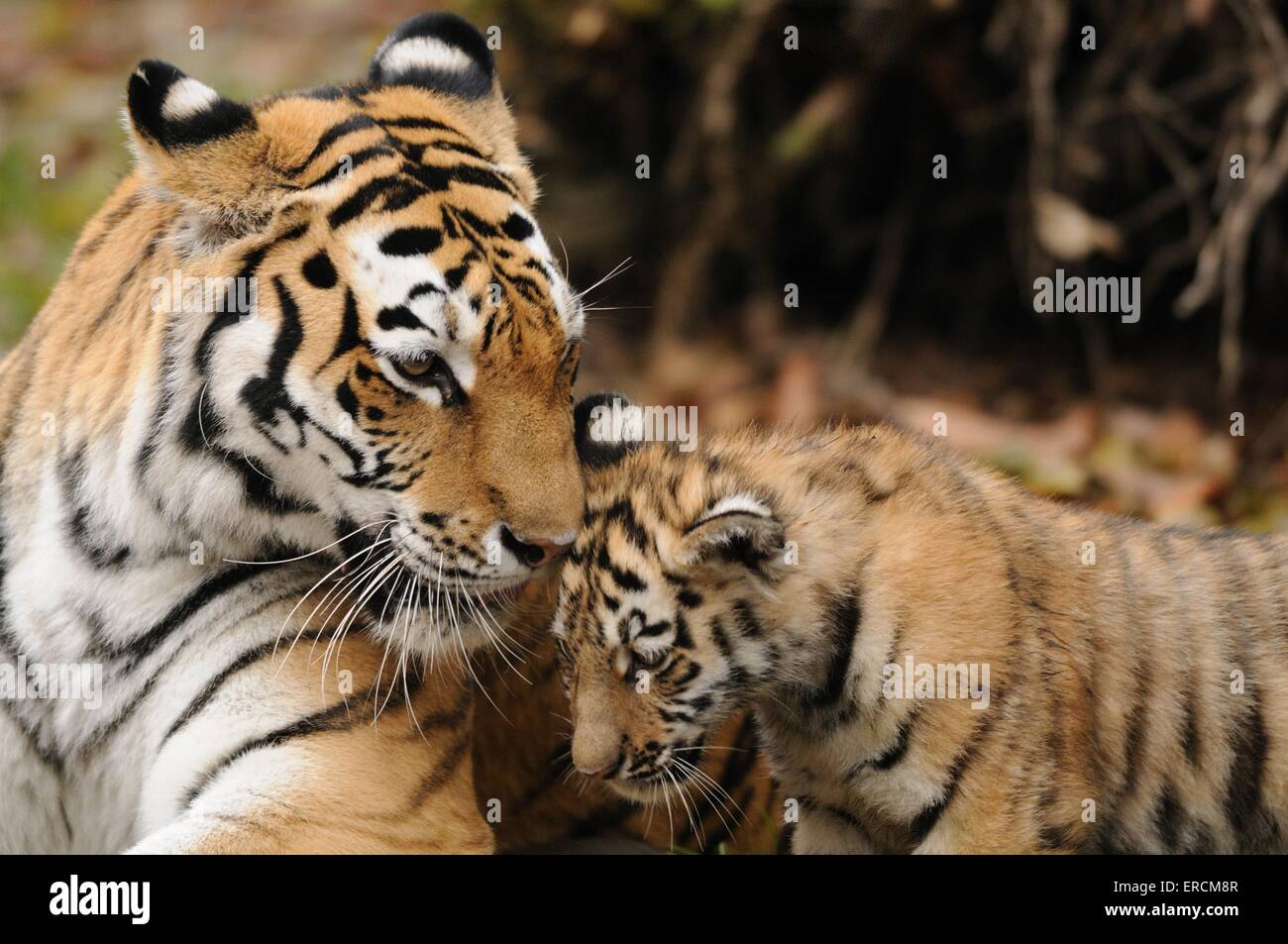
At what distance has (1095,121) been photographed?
690 centimetres

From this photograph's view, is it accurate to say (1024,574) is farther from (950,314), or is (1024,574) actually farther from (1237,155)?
(950,314)

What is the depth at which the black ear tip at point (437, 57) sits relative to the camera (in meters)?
3.95

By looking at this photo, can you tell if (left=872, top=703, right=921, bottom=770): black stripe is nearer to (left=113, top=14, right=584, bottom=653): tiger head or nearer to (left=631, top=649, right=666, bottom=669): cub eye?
(left=631, top=649, right=666, bottom=669): cub eye

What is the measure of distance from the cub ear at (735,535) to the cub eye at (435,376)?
2.05ft

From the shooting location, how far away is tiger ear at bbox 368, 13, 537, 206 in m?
3.89

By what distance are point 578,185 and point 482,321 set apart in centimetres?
525

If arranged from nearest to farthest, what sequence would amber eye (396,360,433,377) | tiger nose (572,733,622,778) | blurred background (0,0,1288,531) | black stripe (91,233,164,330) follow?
amber eye (396,360,433,377) → tiger nose (572,733,622,778) → black stripe (91,233,164,330) → blurred background (0,0,1288,531)

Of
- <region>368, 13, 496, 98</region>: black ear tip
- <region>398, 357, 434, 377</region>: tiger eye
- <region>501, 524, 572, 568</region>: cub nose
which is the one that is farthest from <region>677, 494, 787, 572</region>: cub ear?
<region>368, 13, 496, 98</region>: black ear tip

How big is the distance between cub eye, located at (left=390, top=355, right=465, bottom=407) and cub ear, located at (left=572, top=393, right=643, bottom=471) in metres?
0.64

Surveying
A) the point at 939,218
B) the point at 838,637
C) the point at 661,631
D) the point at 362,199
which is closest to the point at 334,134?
the point at 362,199

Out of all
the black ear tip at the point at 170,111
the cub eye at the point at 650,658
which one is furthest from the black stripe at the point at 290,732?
the black ear tip at the point at 170,111

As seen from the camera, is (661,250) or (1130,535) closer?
(1130,535)

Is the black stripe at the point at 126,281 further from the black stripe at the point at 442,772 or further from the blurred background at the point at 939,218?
the blurred background at the point at 939,218

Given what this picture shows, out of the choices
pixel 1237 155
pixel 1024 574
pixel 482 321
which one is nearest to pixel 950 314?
pixel 1237 155
